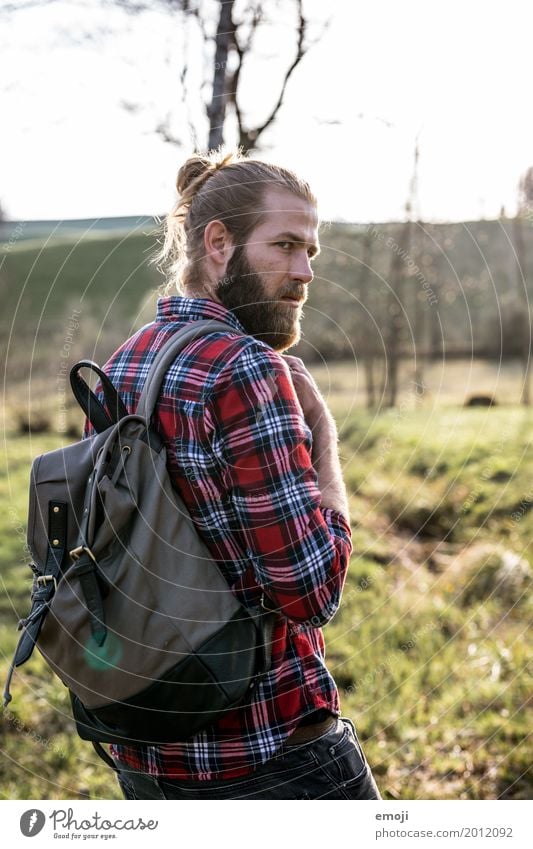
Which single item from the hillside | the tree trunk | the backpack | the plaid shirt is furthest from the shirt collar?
the hillside

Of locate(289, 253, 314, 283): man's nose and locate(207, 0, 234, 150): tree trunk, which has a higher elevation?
locate(207, 0, 234, 150): tree trunk

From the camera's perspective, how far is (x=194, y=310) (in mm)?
1818

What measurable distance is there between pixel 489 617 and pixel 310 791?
12.3ft

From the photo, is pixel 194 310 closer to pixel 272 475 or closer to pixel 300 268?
pixel 300 268

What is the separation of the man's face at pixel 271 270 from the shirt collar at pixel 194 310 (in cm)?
6

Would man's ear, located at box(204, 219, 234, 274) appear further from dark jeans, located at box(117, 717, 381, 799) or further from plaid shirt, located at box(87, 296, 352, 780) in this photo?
dark jeans, located at box(117, 717, 381, 799)

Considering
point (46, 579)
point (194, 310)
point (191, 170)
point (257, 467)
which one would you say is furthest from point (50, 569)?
point (191, 170)

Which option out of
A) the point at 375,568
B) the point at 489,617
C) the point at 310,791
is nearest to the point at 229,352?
the point at 310,791

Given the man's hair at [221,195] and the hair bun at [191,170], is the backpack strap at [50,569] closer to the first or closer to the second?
the man's hair at [221,195]

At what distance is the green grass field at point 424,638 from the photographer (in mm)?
3707

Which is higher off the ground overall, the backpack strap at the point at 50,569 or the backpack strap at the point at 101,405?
the backpack strap at the point at 101,405

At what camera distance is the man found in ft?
5.34
